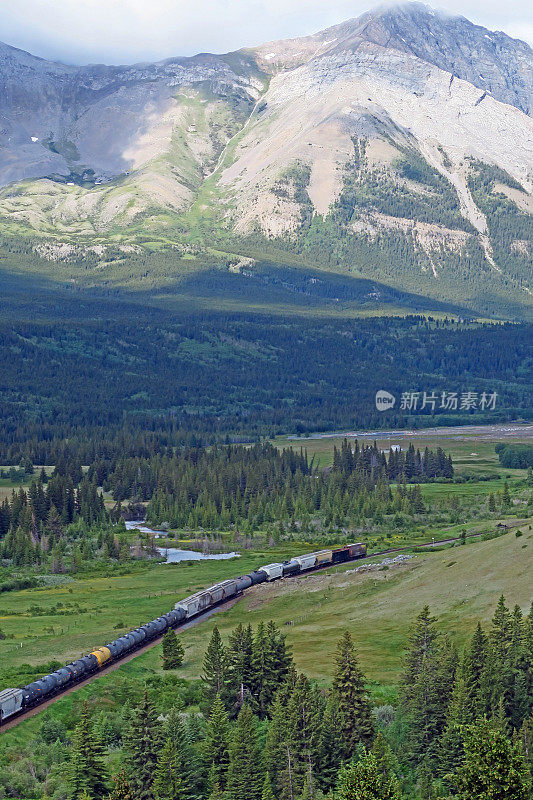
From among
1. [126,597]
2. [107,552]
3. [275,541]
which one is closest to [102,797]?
[126,597]

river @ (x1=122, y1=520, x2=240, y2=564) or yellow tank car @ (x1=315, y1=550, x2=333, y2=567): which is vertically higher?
yellow tank car @ (x1=315, y1=550, x2=333, y2=567)

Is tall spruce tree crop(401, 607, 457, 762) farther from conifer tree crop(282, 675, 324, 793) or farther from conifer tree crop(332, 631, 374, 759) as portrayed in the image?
conifer tree crop(282, 675, 324, 793)

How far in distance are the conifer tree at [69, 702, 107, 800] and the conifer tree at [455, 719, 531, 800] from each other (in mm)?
25906

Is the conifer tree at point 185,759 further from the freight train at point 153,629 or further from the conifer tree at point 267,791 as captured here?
the freight train at point 153,629

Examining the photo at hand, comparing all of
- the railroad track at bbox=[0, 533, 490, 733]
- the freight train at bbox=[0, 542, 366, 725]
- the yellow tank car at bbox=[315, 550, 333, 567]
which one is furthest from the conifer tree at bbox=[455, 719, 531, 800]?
the yellow tank car at bbox=[315, 550, 333, 567]

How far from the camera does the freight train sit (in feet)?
279

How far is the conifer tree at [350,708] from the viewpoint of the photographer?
7044 cm

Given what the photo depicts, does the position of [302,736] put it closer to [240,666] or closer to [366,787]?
[240,666]

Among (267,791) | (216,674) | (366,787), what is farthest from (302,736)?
(366,787)

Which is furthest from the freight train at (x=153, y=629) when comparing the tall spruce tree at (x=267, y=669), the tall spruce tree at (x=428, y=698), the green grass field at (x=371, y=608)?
the tall spruce tree at (x=428, y=698)

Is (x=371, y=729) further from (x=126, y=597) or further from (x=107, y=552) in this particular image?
(x=107, y=552)

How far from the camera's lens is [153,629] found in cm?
10812

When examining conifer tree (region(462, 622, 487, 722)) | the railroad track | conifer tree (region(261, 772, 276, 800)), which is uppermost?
conifer tree (region(462, 622, 487, 722))

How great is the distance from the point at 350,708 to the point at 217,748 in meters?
8.74
